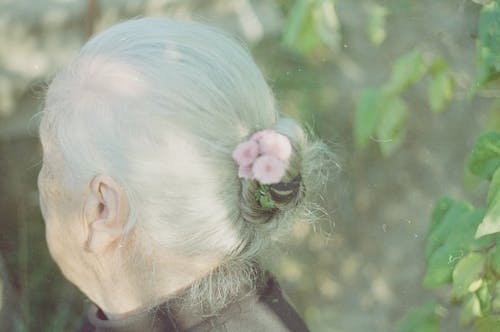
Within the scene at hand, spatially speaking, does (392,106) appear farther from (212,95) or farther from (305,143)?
(212,95)

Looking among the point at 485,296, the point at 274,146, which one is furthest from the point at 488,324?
the point at 274,146

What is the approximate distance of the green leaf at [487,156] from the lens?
1.50 meters

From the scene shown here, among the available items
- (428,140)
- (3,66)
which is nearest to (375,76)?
(428,140)

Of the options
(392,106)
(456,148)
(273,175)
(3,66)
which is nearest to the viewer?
(273,175)

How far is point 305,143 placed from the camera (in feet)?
4.71

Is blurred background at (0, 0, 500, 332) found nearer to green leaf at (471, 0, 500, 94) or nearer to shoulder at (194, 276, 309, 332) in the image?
green leaf at (471, 0, 500, 94)

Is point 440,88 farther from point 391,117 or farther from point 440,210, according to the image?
point 440,210

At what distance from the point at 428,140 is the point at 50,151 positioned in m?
1.33

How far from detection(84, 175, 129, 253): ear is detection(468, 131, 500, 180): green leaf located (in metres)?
0.62

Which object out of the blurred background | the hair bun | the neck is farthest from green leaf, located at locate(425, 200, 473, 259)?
the blurred background

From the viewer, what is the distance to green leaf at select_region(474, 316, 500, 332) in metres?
1.55

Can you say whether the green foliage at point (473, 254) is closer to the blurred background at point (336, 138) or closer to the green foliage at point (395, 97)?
the green foliage at point (395, 97)

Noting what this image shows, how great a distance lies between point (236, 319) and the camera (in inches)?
57.1

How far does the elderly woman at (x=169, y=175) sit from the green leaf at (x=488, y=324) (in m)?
0.38
